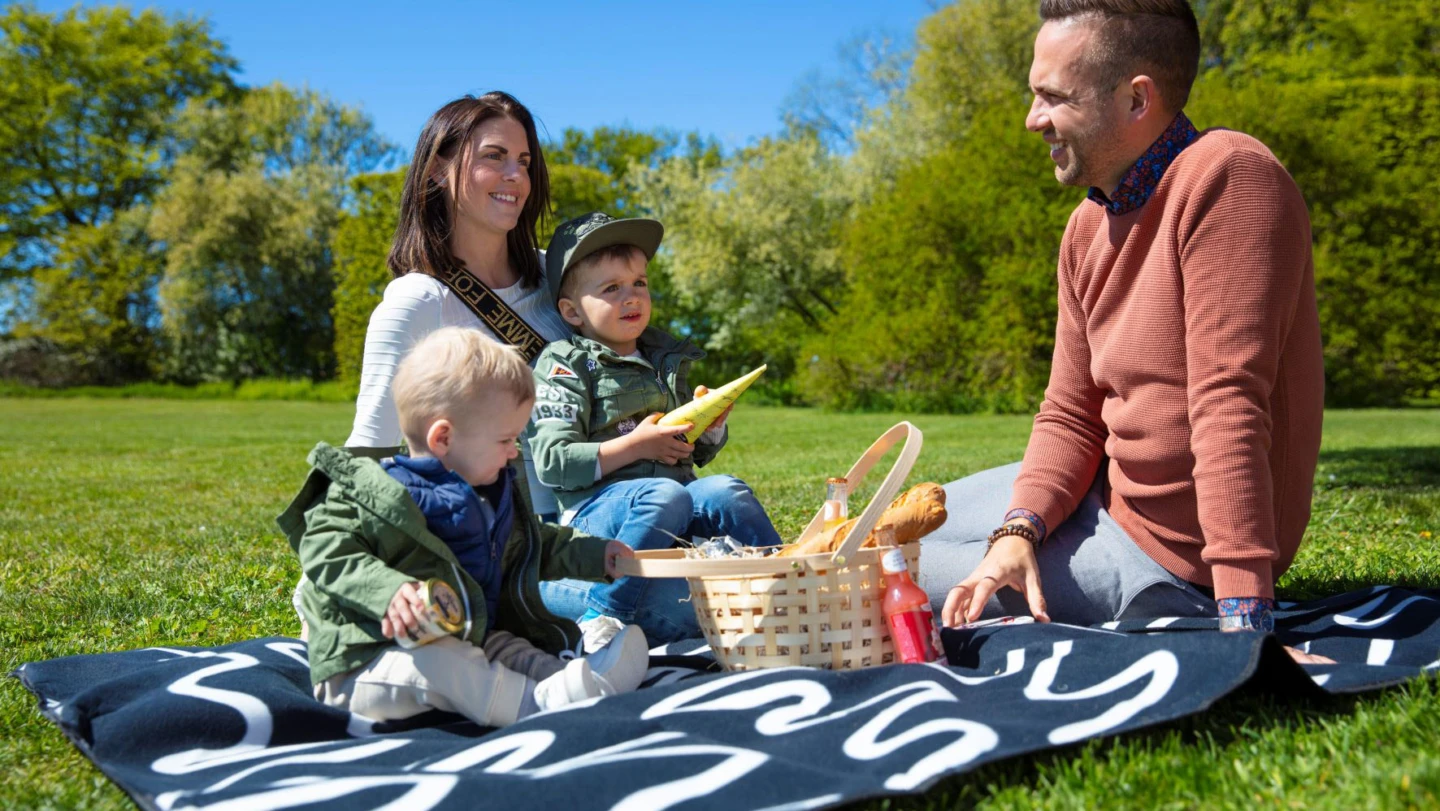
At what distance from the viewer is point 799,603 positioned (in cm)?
297

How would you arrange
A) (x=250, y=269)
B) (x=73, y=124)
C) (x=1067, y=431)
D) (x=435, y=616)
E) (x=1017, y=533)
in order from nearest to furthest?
(x=435, y=616), (x=1017, y=533), (x=1067, y=431), (x=250, y=269), (x=73, y=124)

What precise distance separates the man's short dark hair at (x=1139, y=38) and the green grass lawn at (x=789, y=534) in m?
1.64

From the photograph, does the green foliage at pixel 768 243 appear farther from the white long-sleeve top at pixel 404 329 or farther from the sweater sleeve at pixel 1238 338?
the sweater sleeve at pixel 1238 338

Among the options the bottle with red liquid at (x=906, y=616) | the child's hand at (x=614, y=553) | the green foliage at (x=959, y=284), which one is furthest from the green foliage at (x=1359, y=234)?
the child's hand at (x=614, y=553)

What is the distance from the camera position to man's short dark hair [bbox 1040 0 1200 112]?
2.98 meters

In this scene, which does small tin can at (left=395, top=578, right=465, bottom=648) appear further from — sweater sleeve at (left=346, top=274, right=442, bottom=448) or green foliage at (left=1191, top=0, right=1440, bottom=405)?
green foliage at (left=1191, top=0, right=1440, bottom=405)

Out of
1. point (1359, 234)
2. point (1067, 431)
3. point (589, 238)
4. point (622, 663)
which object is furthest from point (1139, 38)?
point (1359, 234)

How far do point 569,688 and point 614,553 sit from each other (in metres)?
0.44

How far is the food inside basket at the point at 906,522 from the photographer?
3.09 m

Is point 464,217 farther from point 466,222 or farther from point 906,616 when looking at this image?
point 906,616

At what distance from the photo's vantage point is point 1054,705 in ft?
8.30

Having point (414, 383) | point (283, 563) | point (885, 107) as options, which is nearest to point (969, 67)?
point (885, 107)

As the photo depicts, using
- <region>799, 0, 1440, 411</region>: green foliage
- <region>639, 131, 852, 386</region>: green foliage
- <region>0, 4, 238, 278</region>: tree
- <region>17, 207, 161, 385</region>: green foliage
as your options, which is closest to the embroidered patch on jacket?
<region>799, 0, 1440, 411</region>: green foliage

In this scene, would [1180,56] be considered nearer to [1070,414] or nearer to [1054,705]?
[1070,414]
